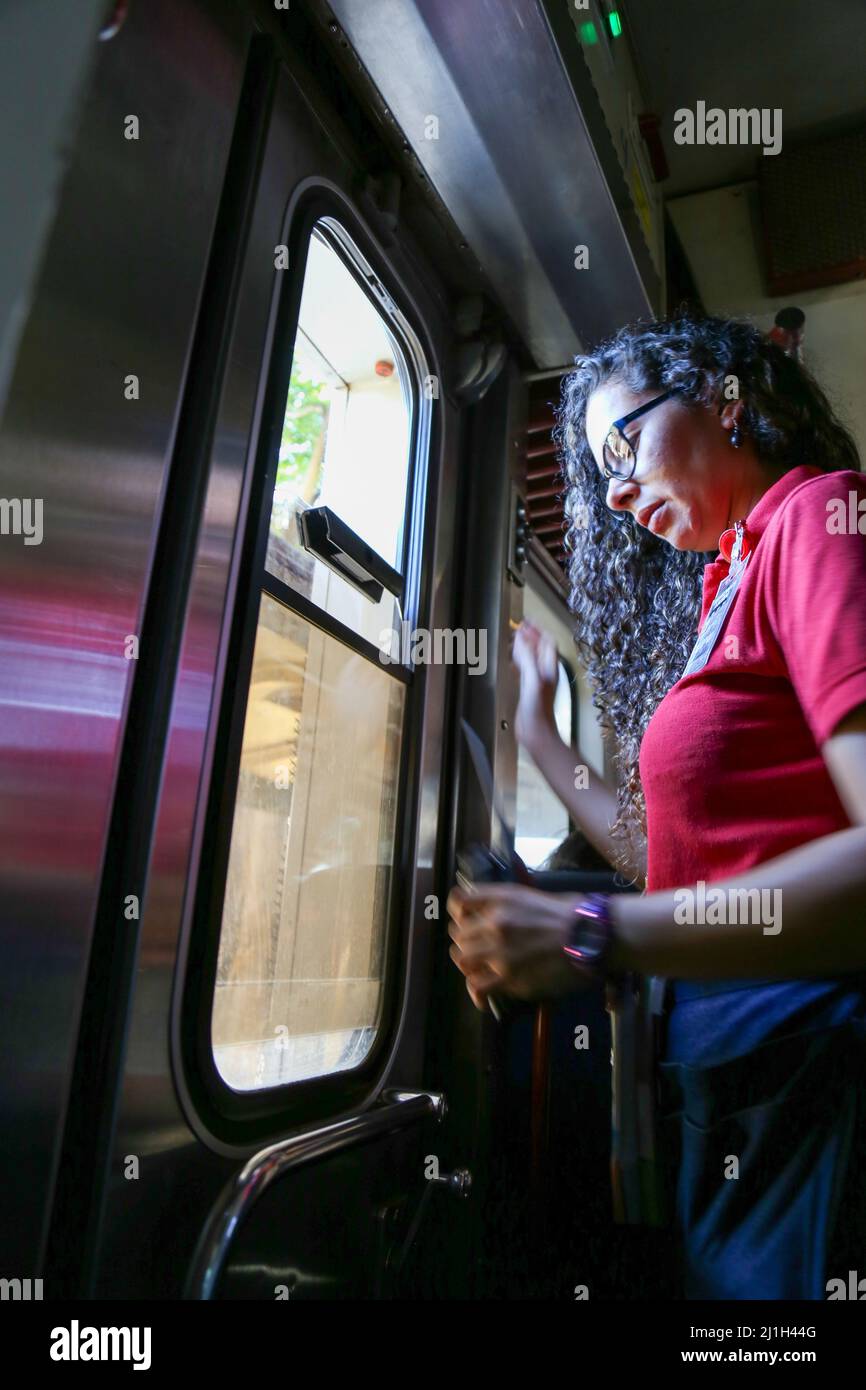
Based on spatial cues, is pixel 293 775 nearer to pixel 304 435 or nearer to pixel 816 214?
pixel 304 435

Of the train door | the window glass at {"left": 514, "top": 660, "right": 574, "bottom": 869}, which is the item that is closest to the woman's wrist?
the train door

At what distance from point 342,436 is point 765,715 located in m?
1.28

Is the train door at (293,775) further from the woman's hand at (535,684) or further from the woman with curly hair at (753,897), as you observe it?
the woman with curly hair at (753,897)

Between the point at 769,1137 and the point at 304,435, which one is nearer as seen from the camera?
the point at 769,1137

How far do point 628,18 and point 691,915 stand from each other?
264 cm

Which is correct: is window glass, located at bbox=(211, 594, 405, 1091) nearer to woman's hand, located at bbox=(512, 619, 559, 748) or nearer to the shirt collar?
woman's hand, located at bbox=(512, 619, 559, 748)

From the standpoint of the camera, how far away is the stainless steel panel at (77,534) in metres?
0.88

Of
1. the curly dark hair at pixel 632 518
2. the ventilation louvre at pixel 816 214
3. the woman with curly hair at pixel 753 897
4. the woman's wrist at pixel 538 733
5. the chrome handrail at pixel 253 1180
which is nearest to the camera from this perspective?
the woman with curly hair at pixel 753 897

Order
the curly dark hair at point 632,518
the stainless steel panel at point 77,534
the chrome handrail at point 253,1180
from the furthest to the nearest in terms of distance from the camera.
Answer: the curly dark hair at point 632,518
the chrome handrail at point 253,1180
the stainless steel panel at point 77,534

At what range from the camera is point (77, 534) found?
96cm

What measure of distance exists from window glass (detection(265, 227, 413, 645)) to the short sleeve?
2.79ft

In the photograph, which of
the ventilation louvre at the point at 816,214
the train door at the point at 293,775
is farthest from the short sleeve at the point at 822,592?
the ventilation louvre at the point at 816,214

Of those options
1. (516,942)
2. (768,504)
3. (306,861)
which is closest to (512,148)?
(768,504)

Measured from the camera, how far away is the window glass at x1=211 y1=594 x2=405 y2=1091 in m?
1.35
